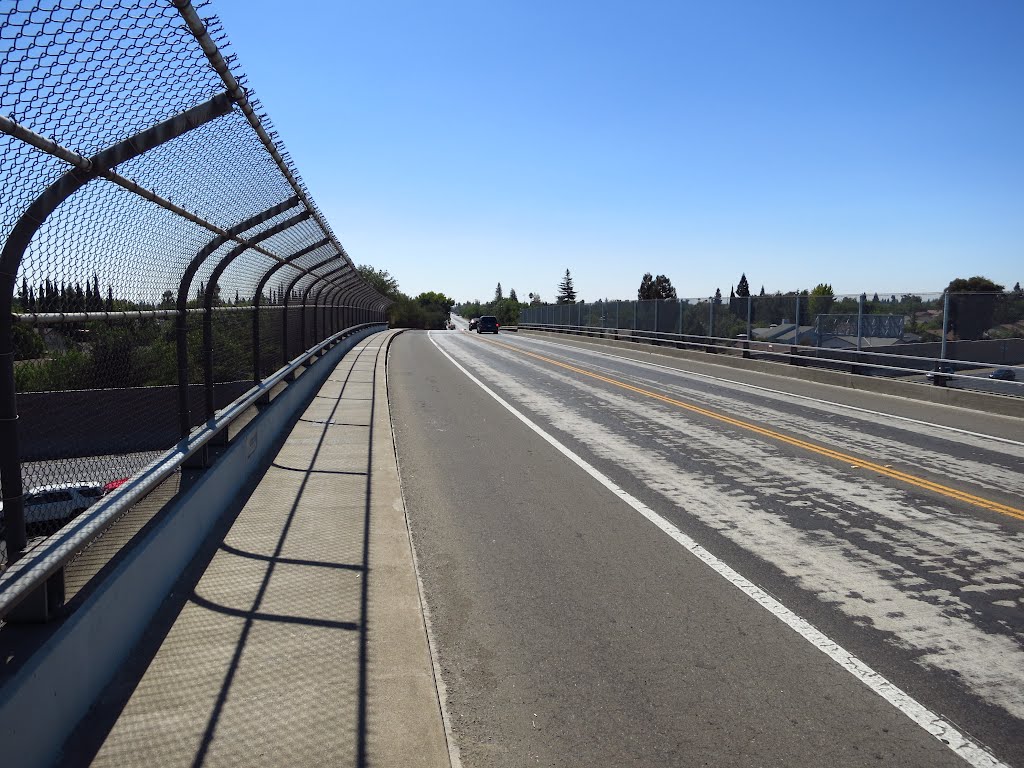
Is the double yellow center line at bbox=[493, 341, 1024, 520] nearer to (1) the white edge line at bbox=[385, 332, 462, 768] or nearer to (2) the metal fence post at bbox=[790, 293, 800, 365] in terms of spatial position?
(1) the white edge line at bbox=[385, 332, 462, 768]

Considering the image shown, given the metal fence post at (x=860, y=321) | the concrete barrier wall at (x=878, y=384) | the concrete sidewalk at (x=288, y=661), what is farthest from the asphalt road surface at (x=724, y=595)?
the metal fence post at (x=860, y=321)

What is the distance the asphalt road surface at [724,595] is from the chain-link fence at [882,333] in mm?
5217

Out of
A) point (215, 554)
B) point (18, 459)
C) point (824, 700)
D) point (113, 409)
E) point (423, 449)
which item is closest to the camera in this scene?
point (18, 459)

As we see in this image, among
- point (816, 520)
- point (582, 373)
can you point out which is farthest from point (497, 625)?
point (582, 373)

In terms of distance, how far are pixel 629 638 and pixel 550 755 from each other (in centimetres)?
A: 133

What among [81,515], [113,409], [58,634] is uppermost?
[113,409]

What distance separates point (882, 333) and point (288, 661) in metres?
18.5

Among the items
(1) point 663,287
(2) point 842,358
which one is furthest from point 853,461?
(1) point 663,287

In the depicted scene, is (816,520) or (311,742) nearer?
(311,742)

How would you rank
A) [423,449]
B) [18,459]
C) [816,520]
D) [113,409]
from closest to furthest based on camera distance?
1. [18,459]
2. [113,409]
3. [816,520]
4. [423,449]

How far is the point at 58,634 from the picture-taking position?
11.2 feet

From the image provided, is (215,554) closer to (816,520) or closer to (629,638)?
(629,638)

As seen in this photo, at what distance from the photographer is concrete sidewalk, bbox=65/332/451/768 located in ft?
11.4

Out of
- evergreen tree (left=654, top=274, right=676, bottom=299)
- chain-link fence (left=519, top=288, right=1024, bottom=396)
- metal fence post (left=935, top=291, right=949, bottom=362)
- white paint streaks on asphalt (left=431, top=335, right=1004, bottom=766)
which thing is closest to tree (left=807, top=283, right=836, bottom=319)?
chain-link fence (left=519, top=288, right=1024, bottom=396)
